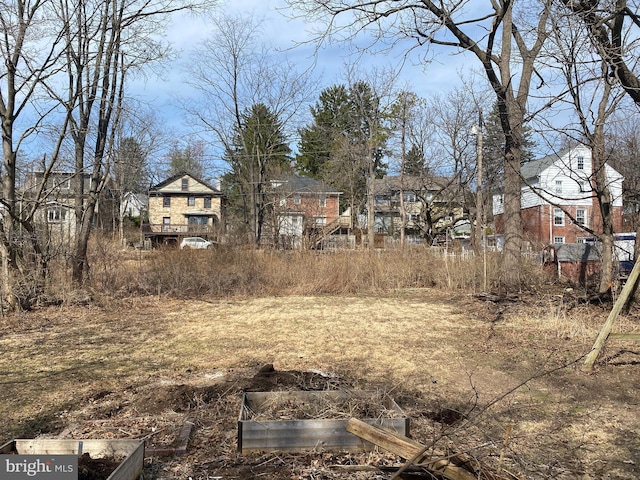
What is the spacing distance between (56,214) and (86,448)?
1034cm

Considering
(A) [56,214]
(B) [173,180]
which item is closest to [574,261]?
(A) [56,214]

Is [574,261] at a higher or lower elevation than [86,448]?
higher

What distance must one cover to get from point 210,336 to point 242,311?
9.67ft

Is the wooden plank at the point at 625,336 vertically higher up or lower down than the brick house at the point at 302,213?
lower down

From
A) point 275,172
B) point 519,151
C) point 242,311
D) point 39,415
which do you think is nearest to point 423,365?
point 39,415

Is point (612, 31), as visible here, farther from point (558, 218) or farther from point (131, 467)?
point (558, 218)

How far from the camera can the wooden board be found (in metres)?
3.10

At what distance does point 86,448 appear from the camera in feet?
10.6

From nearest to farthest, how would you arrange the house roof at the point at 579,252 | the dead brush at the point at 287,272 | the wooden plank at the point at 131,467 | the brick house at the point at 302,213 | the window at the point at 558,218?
1. the wooden plank at the point at 131,467
2. the dead brush at the point at 287,272
3. the house roof at the point at 579,252
4. the brick house at the point at 302,213
5. the window at the point at 558,218

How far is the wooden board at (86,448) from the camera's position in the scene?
10.2ft

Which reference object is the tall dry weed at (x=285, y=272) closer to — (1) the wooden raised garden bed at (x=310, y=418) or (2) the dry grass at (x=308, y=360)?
(2) the dry grass at (x=308, y=360)

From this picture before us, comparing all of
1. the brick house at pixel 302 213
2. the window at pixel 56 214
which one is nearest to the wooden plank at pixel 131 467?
the window at pixel 56 214

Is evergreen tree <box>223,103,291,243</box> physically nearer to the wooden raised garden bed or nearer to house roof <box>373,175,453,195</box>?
house roof <box>373,175,453,195</box>

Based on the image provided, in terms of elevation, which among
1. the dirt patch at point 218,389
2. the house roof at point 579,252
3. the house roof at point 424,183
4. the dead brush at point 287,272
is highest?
the house roof at point 424,183
